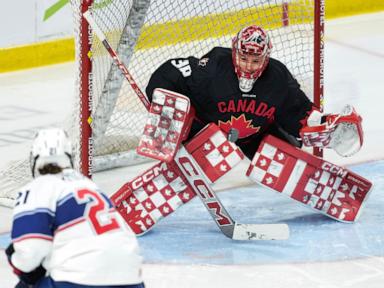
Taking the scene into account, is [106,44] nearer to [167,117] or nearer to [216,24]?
[167,117]

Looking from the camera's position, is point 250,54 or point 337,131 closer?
point 250,54

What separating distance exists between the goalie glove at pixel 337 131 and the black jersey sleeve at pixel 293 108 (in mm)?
34

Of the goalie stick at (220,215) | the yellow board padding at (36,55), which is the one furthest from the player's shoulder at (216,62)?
the yellow board padding at (36,55)

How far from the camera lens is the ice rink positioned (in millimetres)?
4430

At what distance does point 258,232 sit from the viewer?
15.8 ft

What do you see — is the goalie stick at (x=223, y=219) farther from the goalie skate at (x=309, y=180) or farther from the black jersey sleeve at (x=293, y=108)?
the black jersey sleeve at (x=293, y=108)

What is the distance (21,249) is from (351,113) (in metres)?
1.98

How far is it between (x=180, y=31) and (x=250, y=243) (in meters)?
1.43

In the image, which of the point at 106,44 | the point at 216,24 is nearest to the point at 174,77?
the point at 106,44

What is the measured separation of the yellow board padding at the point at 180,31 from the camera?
229 inches

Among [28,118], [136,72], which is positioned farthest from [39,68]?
[136,72]

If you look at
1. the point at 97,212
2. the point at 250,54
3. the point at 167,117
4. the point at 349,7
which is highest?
the point at 97,212

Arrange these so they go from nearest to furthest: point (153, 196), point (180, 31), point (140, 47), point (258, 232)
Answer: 1. point (258, 232)
2. point (153, 196)
3. point (140, 47)
4. point (180, 31)

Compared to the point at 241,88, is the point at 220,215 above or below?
below
